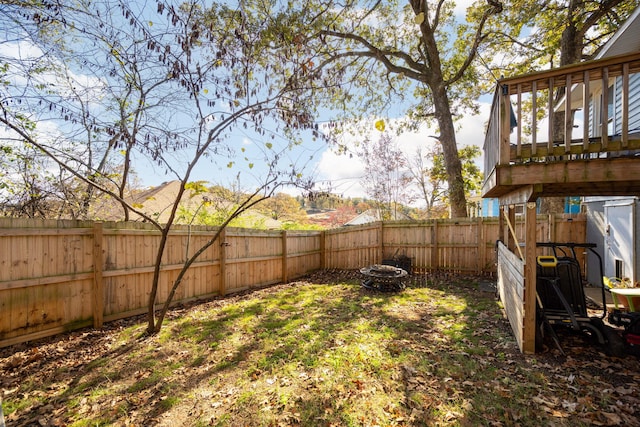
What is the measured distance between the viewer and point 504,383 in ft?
9.57

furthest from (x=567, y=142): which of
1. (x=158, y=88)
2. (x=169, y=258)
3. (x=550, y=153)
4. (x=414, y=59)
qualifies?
(x=414, y=59)

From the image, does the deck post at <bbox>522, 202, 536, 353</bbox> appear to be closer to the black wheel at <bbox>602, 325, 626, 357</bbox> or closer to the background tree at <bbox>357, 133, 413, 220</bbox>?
the black wheel at <bbox>602, 325, 626, 357</bbox>

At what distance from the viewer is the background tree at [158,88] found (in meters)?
3.67

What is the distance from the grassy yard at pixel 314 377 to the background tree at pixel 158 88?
103 centimetres

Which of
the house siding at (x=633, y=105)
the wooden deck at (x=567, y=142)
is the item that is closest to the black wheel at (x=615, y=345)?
the wooden deck at (x=567, y=142)

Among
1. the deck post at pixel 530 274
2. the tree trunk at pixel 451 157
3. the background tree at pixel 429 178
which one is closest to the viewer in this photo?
the deck post at pixel 530 274

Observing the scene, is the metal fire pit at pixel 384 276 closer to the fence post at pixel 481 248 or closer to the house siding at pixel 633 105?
the fence post at pixel 481 248

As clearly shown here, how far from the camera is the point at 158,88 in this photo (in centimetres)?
481

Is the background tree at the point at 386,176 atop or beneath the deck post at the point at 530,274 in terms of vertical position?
atop

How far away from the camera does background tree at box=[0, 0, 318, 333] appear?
12.0 ft

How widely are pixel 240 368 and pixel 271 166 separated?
3072 millimetres

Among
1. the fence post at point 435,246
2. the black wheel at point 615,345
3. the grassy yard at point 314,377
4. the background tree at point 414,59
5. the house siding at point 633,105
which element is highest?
the background tree at point 414,59

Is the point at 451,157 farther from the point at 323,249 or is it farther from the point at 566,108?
the point at 566,108

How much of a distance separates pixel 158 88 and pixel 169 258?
333 cm
